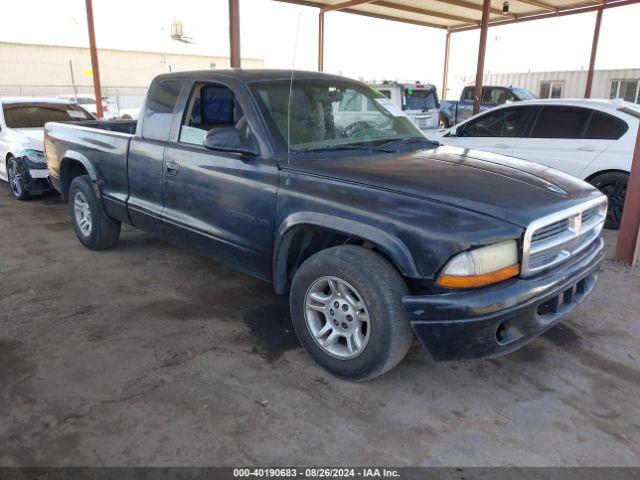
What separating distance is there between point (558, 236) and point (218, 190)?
7.23ft

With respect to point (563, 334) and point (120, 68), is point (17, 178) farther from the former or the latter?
point (120, 68)

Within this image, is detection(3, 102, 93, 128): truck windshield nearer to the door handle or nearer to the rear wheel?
the rear wheel

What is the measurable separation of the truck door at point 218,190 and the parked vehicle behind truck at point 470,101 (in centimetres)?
1428

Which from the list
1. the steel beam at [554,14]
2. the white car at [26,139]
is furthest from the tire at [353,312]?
the steel beam at [554,14]

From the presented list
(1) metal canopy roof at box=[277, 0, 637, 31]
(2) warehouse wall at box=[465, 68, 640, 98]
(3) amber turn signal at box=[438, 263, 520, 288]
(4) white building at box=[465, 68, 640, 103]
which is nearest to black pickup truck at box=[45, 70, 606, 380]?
(3) amber turn signal at box=[438, 263, 520, 288]

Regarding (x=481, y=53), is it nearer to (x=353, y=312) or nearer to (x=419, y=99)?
(x=419, y=99)

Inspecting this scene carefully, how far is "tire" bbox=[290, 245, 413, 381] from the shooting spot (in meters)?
2.66

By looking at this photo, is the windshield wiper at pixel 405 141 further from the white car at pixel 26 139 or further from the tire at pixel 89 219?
the white car at pixel 26 139

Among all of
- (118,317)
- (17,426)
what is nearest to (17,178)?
(118,317)

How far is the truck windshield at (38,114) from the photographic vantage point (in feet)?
26.0

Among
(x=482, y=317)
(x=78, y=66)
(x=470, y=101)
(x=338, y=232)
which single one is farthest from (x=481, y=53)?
(x=78, y=66)

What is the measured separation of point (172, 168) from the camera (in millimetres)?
3951

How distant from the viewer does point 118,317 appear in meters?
3.86

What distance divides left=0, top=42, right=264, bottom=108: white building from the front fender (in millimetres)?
32047
